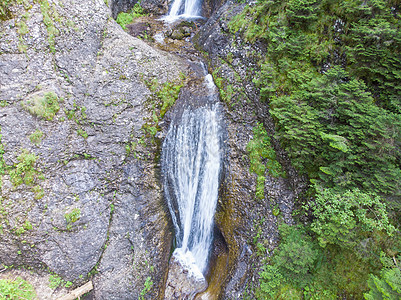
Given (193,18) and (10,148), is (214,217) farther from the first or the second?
(193,18)

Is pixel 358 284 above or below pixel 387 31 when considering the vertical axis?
below

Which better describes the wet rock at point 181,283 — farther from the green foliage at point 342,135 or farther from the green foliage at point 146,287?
the green foliage at point 342,135

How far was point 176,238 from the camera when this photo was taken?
7.71 m

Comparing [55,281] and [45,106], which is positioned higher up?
[45,106]

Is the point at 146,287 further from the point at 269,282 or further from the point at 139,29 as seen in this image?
the point at 139,29

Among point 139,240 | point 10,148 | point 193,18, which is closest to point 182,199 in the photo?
point 139,240

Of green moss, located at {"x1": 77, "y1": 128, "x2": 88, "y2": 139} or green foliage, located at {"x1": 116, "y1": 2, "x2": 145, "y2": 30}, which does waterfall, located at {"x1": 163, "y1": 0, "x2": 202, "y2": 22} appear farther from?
green moss, located at {"x1": 77, "y1": 128, "x2": 88, "y2": 139}

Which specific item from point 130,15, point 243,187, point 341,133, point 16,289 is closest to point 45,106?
point 16,289

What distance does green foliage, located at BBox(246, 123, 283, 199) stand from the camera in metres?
6.67

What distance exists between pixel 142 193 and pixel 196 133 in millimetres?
2774

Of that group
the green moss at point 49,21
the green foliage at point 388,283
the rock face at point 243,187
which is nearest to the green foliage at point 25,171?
the green moss at point 49,21

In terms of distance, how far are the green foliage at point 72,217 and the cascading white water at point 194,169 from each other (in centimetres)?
272

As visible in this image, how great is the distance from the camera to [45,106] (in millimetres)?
5723

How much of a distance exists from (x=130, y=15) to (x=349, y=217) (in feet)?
44.8
